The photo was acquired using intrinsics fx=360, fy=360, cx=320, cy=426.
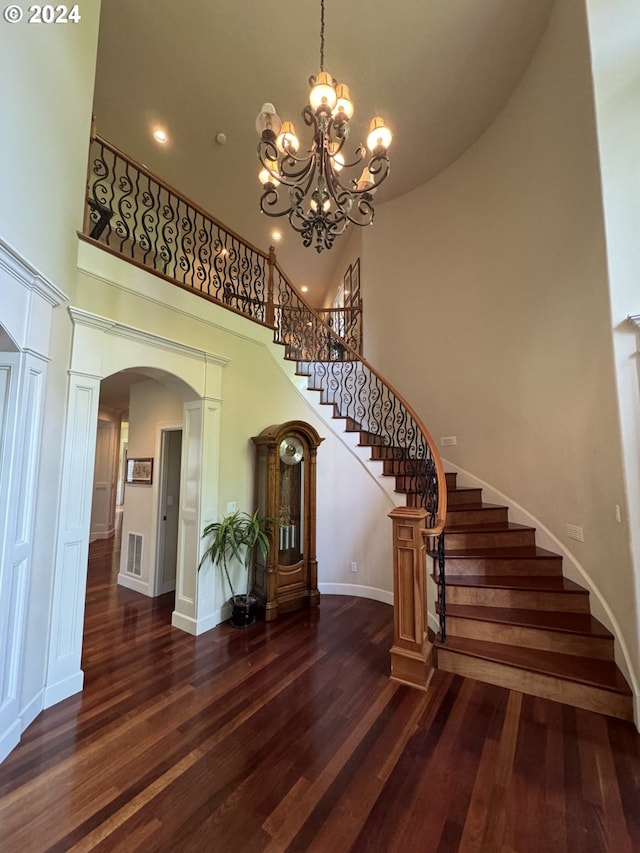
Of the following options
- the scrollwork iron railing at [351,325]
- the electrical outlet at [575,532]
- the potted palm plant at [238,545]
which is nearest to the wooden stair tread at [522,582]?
the electrical outlet at [575,532]

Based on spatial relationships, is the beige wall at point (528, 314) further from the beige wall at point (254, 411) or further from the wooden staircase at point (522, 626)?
the beige wall at point (254, 411)

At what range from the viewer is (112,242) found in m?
6.19

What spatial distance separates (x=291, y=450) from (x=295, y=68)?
422 cm

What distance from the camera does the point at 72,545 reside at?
103 inches

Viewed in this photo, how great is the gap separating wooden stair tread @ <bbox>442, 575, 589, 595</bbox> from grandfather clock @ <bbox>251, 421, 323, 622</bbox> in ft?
5.31

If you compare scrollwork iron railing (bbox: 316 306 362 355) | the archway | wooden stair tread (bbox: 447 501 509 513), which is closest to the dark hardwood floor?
the archway

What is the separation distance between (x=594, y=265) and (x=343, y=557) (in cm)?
398

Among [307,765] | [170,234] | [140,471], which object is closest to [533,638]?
[307,765]

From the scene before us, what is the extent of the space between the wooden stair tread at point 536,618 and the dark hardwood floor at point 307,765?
1.64ft

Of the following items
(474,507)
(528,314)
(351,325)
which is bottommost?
(474,507)

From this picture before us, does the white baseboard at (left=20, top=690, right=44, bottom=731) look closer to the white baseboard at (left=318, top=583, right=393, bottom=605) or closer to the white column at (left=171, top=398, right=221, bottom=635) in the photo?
the white column at (left=171, top=398, right=221, bottom=635)

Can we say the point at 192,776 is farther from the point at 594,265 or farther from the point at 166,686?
the point at 594,265

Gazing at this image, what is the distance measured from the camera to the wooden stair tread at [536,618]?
9.22 feet

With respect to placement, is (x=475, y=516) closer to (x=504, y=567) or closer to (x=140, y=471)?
(x=504, y=567)
